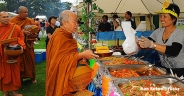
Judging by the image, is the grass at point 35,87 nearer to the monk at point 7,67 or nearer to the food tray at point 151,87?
the monk at point 7,67

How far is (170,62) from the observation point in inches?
103

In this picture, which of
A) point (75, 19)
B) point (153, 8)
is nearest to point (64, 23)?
point (75, 19)

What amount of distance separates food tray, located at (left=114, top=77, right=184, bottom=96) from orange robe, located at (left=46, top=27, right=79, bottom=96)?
79 centimetres

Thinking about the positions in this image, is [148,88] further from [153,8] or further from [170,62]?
[153,8]

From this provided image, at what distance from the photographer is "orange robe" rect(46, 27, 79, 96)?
2.46 meters

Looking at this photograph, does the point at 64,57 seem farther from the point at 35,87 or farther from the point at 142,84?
the point at 35,87

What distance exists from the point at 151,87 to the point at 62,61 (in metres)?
1.15

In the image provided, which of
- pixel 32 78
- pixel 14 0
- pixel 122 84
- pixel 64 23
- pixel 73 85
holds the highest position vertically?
pixel 14 0

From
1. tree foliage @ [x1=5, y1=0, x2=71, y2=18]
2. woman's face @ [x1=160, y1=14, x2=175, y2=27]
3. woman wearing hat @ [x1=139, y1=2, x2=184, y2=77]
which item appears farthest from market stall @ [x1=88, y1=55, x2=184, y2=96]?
tree foliage @ [x1=5, y1=0, x2=71, y2=18]

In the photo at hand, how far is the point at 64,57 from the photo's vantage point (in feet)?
8.06

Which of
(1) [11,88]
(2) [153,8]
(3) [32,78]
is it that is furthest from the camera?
(2) [153,8]

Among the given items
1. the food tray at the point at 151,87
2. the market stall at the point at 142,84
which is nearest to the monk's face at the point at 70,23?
the market stall at the point at 142,84

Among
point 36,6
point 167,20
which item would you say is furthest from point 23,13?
point 36,6

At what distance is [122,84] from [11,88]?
2962mm
